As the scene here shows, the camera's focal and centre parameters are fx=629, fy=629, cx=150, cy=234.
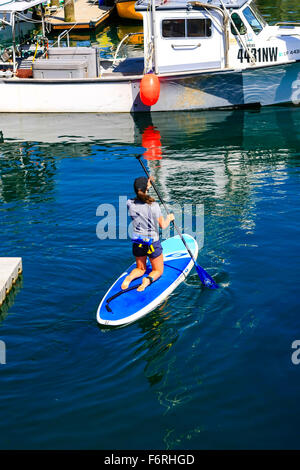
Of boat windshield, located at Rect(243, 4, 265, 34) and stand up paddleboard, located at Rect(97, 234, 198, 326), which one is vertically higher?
boat windshield, located at Rect(243, 4, 265, 34)

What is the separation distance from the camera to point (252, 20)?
62.4 ft

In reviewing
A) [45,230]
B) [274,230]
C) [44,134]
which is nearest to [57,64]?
[44,134]

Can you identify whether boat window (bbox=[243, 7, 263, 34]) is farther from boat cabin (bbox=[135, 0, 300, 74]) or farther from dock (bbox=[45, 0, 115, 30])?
dock (bbox=[45, 0, 115, 30])

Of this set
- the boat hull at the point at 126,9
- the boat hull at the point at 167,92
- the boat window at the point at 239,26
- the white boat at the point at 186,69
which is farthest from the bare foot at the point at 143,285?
the boat hull at the point at 126,9

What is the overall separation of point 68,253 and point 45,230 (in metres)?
1.24

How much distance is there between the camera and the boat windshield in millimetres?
18922

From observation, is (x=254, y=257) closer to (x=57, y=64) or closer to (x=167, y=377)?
(x=167, y=377)

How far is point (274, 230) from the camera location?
1221 centimetres

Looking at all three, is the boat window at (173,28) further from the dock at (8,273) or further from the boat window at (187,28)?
the dock at (8,273)

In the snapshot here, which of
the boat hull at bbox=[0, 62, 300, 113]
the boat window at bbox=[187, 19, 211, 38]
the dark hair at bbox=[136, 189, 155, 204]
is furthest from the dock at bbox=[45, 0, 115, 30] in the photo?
the dark hair at bbox=[136, 189, 155, 204]

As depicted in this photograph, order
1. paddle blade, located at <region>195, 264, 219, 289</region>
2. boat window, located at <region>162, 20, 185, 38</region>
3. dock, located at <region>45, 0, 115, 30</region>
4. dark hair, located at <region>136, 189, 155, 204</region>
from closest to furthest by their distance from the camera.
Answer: dark hair, located at <region>136, 189, 155, 204</region>, paddle blade, located at <region>195, 264, 219, 289</region>, boat window, located at <region>162, 20, 185, 38</region>, dock, located at <region>45, 0, 115, 30</region>

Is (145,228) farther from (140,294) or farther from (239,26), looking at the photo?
(239,26)

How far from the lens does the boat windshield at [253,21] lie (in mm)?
18922

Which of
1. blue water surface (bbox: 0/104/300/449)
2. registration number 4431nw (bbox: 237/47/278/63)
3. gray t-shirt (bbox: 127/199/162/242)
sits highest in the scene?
registration number 4431nw (bbox: 237/47/278/63)
